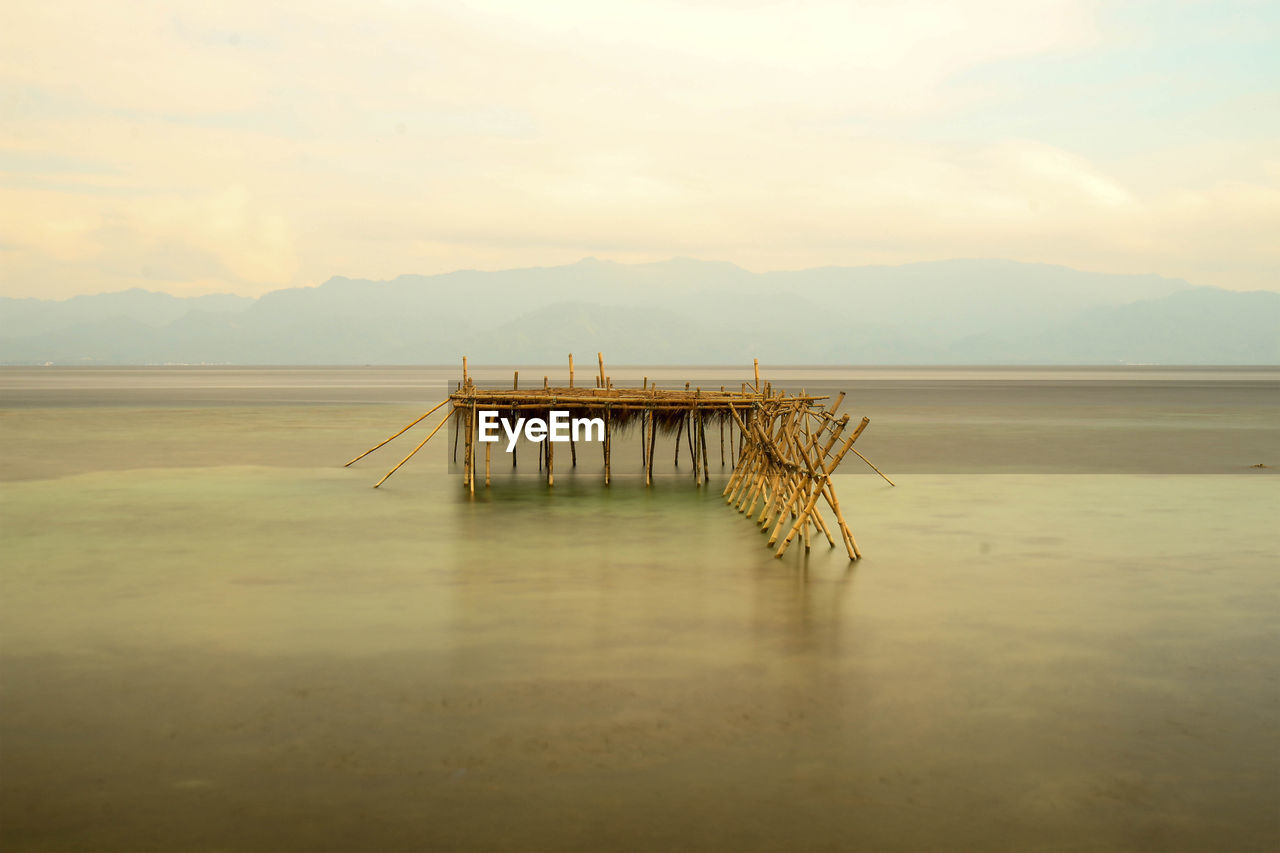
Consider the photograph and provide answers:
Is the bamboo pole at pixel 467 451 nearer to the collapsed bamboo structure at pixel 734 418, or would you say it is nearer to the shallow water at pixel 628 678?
the collapsed bamboo structure at pixel 734 418

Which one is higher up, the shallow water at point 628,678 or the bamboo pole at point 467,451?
the bamboo pole at point 467,451

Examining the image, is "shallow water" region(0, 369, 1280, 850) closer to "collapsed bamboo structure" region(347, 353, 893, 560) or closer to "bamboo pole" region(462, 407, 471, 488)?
"collapsed bamboo structure" region(347, 353, 893, 560)

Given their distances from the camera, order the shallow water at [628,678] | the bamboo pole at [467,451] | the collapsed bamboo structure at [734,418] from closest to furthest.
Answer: the shallow water at [628,678] → the collapsed bamboo structure at [734,418] → the bamboo pole at [467,451]

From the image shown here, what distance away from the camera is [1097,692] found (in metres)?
8.37

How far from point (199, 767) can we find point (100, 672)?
2595mm

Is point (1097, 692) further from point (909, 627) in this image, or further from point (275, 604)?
point (275, 604)

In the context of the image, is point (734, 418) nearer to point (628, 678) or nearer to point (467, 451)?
point (467, 451)

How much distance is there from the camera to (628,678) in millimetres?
8523

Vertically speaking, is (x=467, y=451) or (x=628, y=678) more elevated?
(x=467, y=451)

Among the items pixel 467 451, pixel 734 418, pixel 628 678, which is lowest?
pixel 628 678

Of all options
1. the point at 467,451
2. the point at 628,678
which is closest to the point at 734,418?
the point at 467,451

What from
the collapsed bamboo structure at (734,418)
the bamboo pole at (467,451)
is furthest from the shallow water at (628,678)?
the bamboo pole at (467,451)

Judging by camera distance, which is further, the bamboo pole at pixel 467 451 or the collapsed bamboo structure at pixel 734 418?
the bamboo pole at pixel 467 451

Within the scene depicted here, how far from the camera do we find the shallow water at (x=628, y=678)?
6027mm
